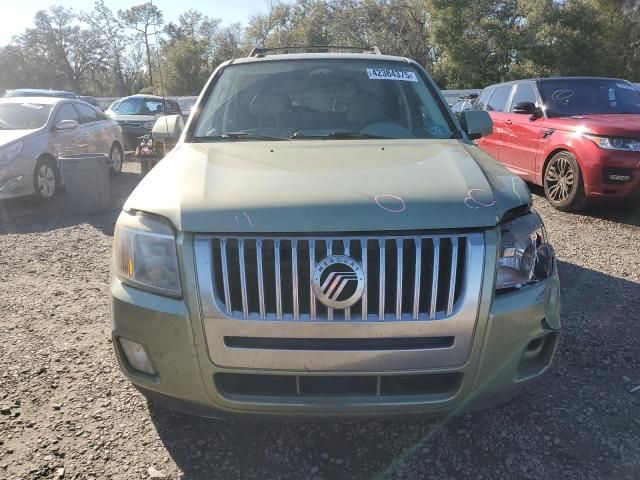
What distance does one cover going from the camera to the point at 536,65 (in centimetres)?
2825

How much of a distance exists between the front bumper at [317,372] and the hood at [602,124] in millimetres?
4604

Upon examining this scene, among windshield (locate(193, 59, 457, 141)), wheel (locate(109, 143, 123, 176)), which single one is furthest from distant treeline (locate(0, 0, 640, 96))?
windshield (locate(193, 59, 457, 141))

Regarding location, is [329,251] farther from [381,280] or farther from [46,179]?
[46,179]

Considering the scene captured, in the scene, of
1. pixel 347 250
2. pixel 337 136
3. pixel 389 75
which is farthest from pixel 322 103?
pixel 347 250

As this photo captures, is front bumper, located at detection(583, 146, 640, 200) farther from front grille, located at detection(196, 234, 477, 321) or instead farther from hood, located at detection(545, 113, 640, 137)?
front grille, located at detection(196, 234, 477, 321)

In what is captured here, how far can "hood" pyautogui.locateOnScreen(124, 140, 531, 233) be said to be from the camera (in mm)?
1955

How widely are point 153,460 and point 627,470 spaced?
6.79ft

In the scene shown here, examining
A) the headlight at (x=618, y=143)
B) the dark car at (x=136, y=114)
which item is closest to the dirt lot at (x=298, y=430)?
the headlight at (x=618, y=143)

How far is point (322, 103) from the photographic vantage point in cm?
339

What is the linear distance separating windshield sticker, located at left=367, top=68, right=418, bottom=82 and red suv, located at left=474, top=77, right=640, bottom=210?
11.1 ft

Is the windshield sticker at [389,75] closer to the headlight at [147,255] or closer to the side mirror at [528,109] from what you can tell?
the headlight at [147,255]

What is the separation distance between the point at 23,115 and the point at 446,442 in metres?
8.10

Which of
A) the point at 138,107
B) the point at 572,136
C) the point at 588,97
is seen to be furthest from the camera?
the point at 138,107

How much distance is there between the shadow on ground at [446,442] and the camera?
222 centimetres
